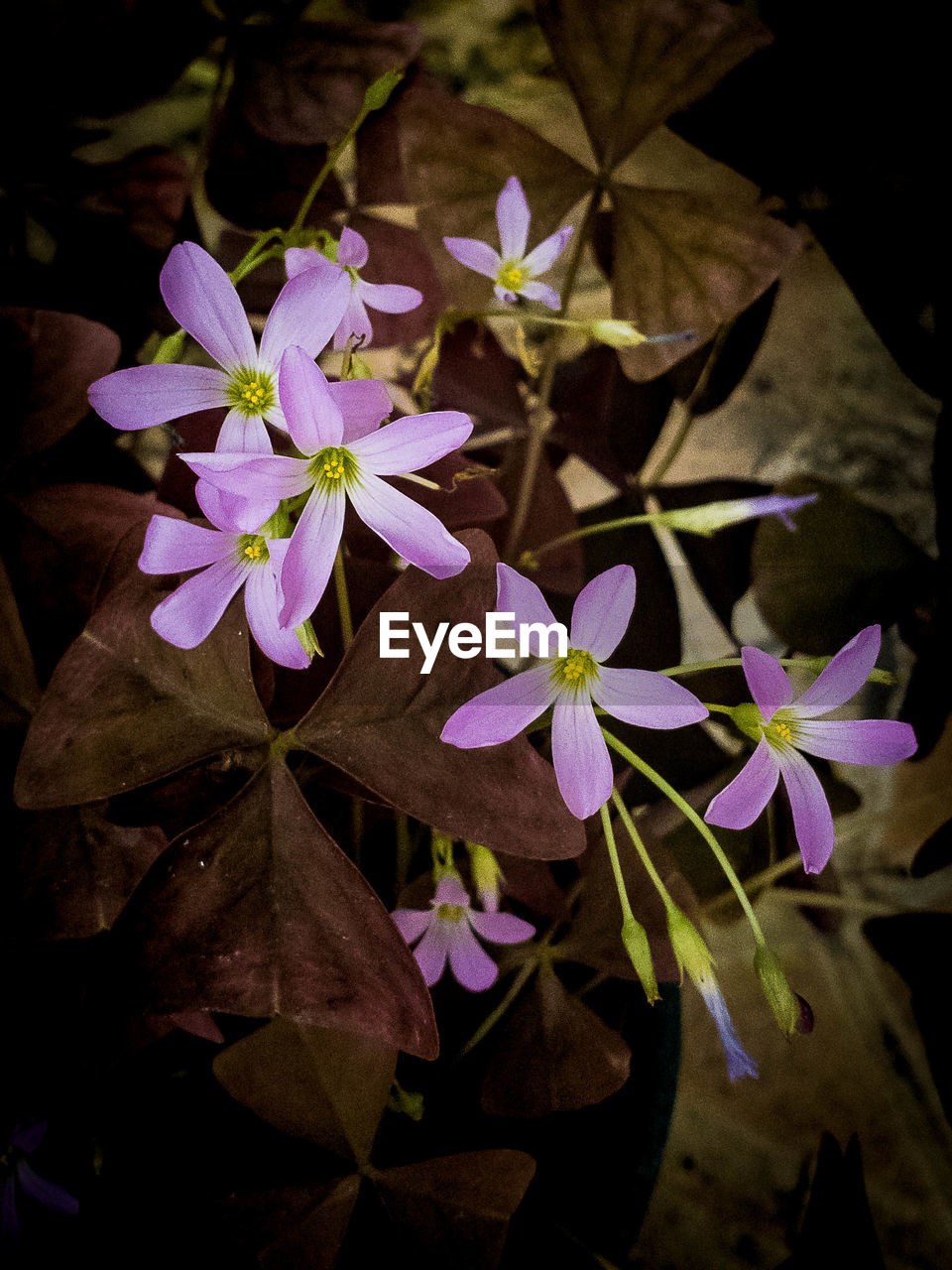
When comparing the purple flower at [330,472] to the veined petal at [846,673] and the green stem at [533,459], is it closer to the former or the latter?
the veined petal at [846,673]

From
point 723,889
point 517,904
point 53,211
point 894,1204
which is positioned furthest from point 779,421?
point 894,1204

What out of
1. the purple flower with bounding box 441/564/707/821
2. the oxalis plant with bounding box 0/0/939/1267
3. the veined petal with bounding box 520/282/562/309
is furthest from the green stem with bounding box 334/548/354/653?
the veined petal with bounding box 520/282/562/309

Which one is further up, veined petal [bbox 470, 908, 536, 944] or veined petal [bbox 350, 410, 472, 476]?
veined petal [bbox 350, 410, 472, 476]

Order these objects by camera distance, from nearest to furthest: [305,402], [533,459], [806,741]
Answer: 1. [305,402]
2. [806,741]
3. [533,459]

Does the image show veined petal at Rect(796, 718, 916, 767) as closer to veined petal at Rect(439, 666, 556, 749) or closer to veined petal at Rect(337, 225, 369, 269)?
veined petal at Rect(439, 666, 556, 749)

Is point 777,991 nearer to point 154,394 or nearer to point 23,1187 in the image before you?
point 154,394

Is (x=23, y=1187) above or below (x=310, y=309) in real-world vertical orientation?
below

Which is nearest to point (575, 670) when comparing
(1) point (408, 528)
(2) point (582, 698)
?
(2) point (582, 698)
